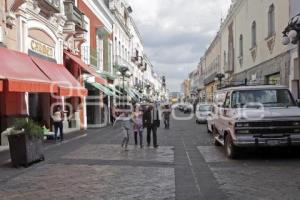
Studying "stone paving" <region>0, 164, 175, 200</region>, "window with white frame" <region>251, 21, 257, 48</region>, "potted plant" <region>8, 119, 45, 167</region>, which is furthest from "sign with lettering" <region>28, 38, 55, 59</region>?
"window with white frame" <region>251, 21, 257, 48</region>

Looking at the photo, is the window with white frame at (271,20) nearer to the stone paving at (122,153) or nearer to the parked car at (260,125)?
the stone paving at (122,153)

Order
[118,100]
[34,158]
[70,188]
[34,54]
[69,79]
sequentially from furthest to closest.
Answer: [118,100] < [69,79] < [34,54] < [34,158] < [70,188]

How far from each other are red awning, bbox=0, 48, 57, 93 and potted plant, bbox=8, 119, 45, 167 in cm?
129

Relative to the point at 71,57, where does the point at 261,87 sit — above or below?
below

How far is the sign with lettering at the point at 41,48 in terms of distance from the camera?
19.5m

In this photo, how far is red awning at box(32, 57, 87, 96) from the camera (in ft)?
61.1

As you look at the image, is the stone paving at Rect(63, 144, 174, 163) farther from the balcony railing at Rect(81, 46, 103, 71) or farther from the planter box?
the balcony railing at Rect(81, 46, 103, 71)

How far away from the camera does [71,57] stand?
82.5 feet

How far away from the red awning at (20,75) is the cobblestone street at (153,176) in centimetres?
213

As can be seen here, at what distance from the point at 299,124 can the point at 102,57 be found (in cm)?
2642

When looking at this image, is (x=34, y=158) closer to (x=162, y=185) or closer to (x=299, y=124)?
(x=162, y=185)

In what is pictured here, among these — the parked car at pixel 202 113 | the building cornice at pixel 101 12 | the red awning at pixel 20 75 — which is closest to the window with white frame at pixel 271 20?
the parked car at pixel 202 113

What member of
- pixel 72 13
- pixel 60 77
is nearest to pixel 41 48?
pixel 60 77

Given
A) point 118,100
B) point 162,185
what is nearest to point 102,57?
point 118,100
